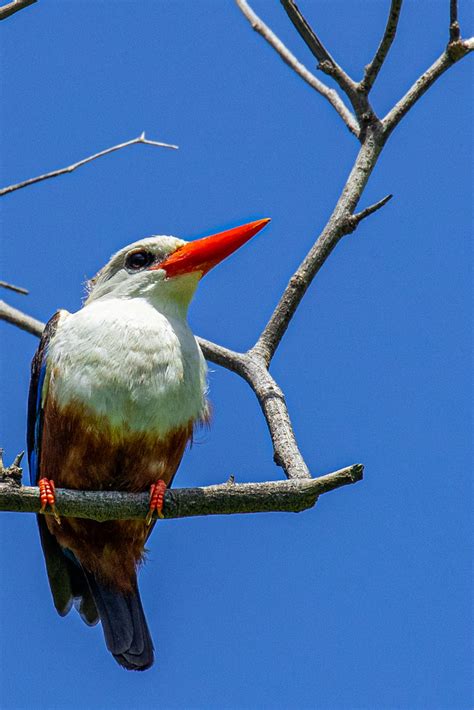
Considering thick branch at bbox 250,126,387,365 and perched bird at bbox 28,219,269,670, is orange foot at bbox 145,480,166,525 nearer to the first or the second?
perched bird at bbox 28,219,269,670

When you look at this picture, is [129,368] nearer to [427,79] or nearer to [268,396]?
[268,396]

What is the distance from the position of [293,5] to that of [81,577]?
133 inches

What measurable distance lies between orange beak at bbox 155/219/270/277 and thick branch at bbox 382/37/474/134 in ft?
2.92

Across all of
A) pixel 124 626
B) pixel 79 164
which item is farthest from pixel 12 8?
pixel 124 626

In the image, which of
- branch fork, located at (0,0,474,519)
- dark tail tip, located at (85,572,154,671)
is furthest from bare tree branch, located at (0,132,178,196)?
dark tail tip, located at (85,572,154,671)

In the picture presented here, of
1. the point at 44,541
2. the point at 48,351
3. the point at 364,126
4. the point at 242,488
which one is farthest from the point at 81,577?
the point at 364,126

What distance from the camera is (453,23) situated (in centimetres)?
482

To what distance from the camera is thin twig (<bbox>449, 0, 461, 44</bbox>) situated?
4.70m

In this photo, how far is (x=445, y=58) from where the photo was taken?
5.00 metres

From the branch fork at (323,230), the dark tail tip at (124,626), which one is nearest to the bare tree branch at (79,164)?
the branch fork at (323,230)

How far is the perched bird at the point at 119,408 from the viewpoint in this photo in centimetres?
473

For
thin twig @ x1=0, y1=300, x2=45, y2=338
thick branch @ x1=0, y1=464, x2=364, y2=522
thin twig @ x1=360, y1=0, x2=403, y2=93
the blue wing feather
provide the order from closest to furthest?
thick branch @ x1=0, y1=464, x2=364, y2=522
thin twig @ x1=360, y1=0, x2=403, y2=93
the blue wing feather
thin twig @ x1=0, y1=300, x2=45, y2=338

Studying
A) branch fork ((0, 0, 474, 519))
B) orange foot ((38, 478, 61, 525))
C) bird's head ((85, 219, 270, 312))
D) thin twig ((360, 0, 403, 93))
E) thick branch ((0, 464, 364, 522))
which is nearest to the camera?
thick branch ((0, 464, 364, 522))

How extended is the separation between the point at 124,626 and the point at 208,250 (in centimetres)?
214
